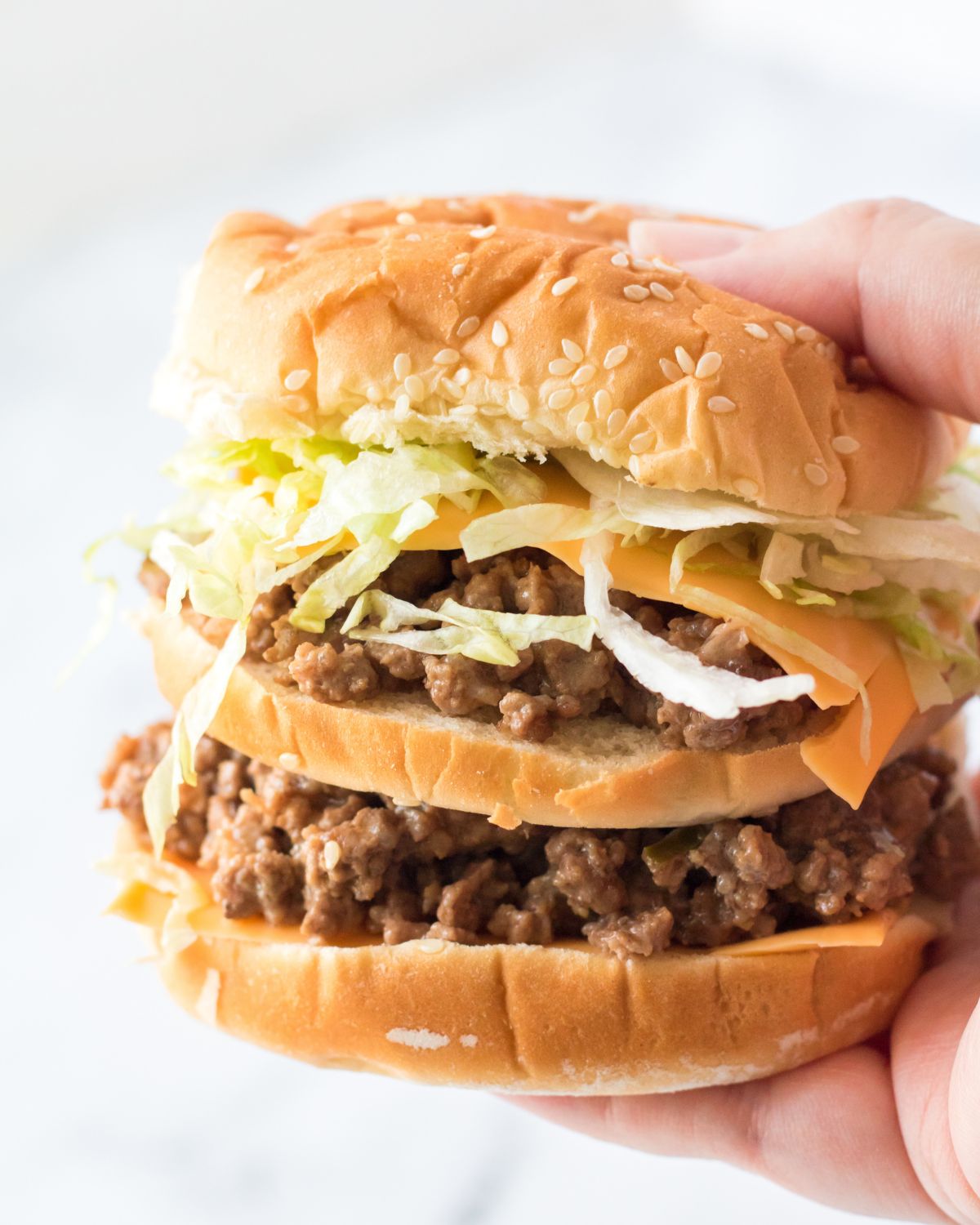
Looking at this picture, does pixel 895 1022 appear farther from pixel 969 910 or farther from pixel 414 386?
pixel 414 386

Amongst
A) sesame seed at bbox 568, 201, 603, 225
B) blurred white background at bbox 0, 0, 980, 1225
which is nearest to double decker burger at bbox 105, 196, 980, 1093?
sesame seed at bbox 568, 201, 603, 225

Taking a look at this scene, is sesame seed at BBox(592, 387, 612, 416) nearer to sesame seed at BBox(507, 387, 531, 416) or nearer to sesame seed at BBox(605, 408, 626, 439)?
sesame seed at BBox(605, 408, 626, 439)

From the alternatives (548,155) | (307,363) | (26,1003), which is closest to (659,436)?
(307,363)

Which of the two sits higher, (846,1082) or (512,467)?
(512,467)

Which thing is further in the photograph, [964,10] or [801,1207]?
[964,10]

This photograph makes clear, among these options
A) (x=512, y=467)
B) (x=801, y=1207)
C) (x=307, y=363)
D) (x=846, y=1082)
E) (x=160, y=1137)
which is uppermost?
(x=307, y=363)

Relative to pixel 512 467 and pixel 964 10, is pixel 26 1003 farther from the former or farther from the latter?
pixel 964 10

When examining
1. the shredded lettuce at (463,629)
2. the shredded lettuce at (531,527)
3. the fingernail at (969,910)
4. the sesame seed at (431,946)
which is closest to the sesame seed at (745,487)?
the shredded lettuce at (531,527)
